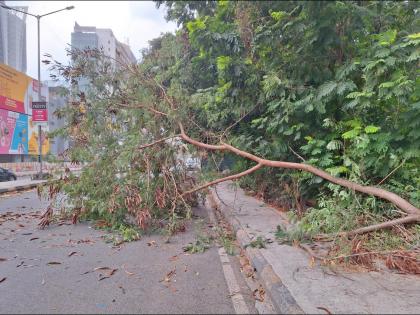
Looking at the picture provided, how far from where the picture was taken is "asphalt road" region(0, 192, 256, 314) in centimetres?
464

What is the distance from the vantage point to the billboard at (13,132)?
40.8 metres

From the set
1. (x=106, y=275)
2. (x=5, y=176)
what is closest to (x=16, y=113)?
(x=5, y=176)

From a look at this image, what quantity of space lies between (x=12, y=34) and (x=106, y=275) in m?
23.6

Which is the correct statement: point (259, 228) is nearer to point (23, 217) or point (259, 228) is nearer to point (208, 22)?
point (208, 22)

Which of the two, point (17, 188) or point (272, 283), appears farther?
point (17, 188)

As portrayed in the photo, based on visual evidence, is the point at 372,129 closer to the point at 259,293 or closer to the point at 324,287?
the point at 324,287

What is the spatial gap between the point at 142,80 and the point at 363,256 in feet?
22.5

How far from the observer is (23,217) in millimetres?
10898

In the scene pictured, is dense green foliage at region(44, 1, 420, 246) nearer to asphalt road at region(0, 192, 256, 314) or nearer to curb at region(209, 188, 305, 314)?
curb at region(209, 188, 305, 314)

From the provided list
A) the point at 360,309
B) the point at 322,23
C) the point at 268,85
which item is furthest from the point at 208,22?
the point at 360,309

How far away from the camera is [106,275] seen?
5.75 meters

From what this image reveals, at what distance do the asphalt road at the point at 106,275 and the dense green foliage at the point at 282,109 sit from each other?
1.31 m

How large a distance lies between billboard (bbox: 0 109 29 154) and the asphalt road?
118ft

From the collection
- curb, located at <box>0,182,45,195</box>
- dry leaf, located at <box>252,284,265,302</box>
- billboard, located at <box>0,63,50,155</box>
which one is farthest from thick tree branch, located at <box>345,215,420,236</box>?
billboard, located at <box>0,63,50,155</box>
